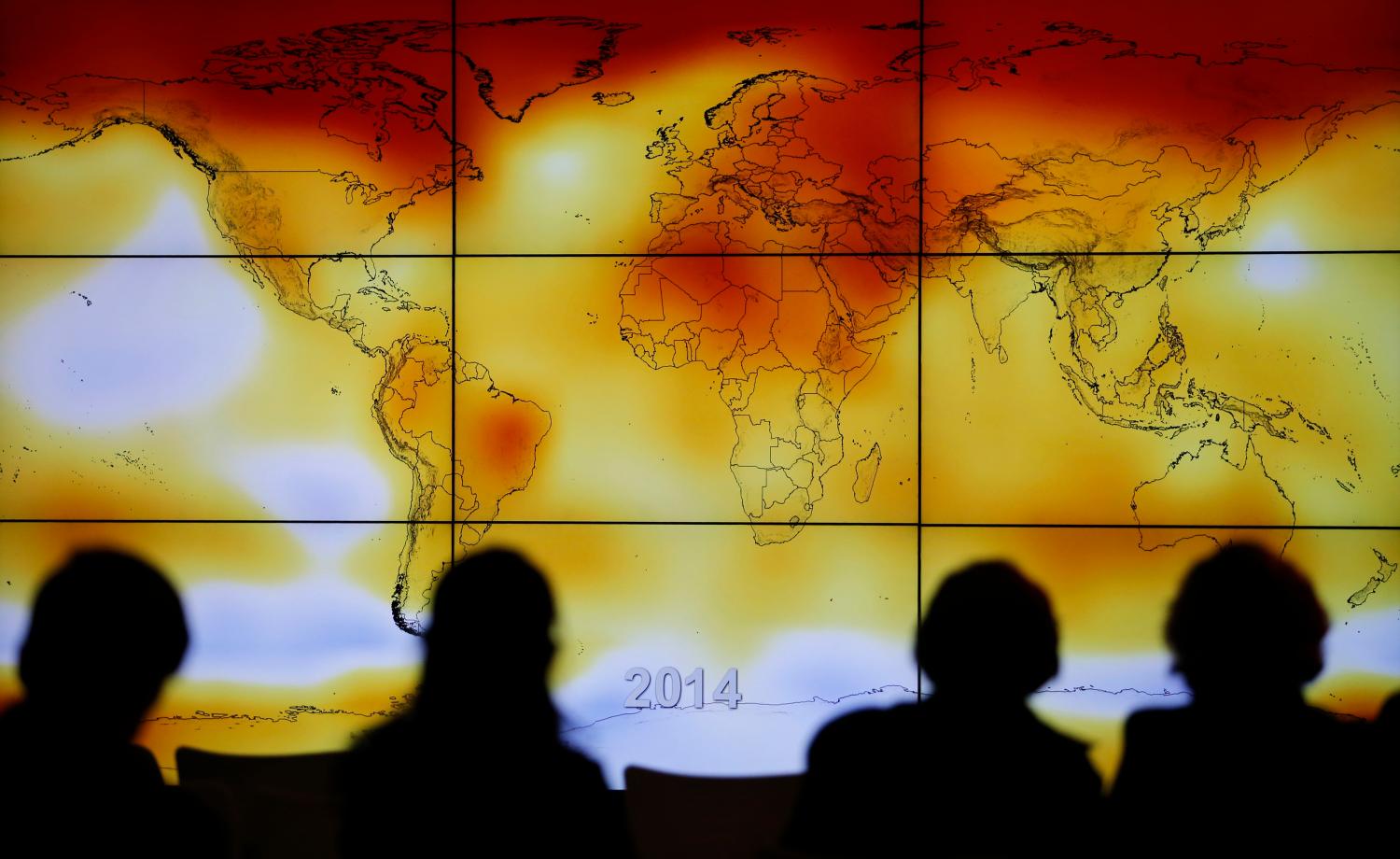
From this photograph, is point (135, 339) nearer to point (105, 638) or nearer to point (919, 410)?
point (105, 638)

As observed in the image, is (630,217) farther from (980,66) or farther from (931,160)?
(980,66)

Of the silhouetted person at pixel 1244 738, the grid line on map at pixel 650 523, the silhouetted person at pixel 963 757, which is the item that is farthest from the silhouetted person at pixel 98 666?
the silhouetted person at pixel 1244 738

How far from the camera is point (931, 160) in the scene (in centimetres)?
220

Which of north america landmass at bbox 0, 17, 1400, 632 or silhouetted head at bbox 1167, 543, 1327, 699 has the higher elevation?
north america landmass at bbox 0, 17, 1400, 632

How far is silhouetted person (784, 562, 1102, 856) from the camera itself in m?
2.16

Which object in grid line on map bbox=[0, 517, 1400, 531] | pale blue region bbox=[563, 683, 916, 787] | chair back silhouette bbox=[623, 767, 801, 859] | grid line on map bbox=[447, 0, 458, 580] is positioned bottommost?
chair back silhouette bbox=[623, 767, 801, 859]

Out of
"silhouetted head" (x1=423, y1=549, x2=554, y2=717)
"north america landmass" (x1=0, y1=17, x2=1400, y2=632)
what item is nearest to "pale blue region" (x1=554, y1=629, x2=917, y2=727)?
"silhouetted head" (x1=423, y1=549, x2=554, y2=717)

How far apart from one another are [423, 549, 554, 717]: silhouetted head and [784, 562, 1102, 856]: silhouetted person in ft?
2.43

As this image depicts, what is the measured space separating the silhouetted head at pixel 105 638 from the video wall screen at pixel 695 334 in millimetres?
55

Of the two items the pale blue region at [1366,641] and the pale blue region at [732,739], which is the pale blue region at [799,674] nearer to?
the pale blue region at [732,739]

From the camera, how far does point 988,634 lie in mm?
2213

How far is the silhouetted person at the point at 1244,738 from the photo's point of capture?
2139 mm

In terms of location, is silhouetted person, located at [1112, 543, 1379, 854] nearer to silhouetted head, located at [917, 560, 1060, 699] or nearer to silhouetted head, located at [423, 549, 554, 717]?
silhouetted head, located at [917, 560, 1060, 699]

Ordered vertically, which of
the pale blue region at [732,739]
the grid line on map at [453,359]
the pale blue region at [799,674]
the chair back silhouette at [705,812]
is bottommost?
the chair back silhouette at [705,812]
